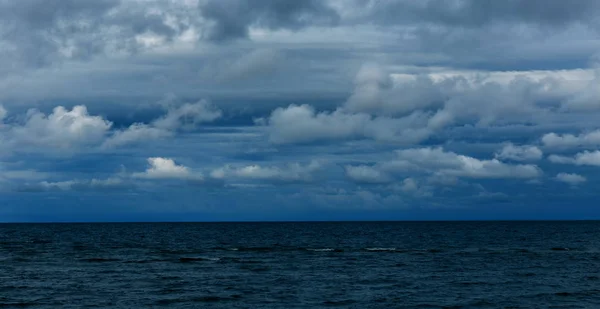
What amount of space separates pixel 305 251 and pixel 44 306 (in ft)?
209

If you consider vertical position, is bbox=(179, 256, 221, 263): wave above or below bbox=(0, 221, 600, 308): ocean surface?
above

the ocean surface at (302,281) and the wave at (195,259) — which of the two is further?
the wave at (195,259)

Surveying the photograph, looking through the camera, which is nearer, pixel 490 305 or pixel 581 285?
pixel 490 305

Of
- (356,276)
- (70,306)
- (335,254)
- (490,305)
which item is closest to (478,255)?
(335,254)

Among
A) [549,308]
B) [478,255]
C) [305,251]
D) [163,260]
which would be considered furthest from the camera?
[305,251]

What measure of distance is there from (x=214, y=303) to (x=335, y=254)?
5221 cm

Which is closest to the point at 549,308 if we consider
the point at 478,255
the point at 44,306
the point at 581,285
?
the point at 581,285

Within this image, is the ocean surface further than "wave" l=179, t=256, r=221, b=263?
No

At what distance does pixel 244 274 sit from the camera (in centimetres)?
7312

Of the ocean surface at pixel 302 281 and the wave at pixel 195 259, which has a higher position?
the wave at pixel 195 259

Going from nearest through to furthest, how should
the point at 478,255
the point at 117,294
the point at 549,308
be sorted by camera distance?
the point at 549,308 < the point at 117,294 < the point at 478,255

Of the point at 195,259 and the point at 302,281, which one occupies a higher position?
the point at 195,259

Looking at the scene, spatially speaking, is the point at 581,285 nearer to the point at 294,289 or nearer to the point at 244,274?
the point at 294,289

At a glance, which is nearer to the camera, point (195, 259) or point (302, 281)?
point (302, 281)
